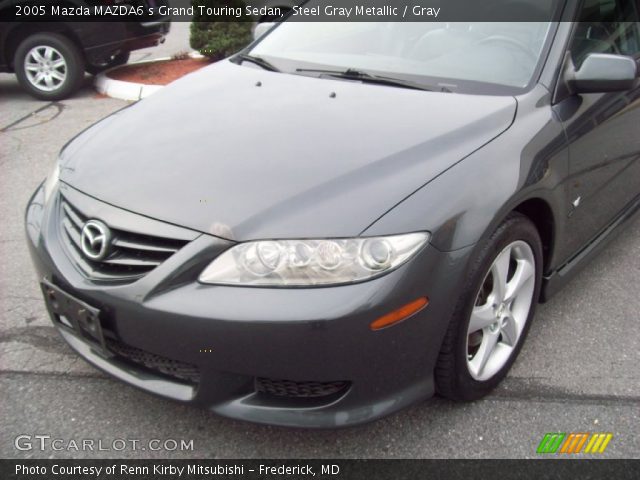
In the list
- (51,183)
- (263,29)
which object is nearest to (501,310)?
(51,183)

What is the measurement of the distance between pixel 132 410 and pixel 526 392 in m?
1.57

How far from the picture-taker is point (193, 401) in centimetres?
187

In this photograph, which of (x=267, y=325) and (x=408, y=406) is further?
(x=408, y=406)

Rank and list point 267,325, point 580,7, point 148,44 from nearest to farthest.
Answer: point 267,325 < point 580,7 < point 148,44

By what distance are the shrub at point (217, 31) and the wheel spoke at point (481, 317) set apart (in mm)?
6163

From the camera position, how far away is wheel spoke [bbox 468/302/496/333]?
2098mm

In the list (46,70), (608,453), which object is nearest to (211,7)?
(46,70)

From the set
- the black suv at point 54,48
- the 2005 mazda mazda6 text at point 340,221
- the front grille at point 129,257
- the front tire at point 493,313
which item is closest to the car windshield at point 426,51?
the 2005 mazda mazda6 text at point 340,221

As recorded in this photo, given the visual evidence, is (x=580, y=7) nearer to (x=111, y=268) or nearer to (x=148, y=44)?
(x=111, y=268)

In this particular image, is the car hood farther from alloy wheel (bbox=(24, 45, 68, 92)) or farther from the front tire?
alloy wheel (bbox=(24, 45, 68, 92))

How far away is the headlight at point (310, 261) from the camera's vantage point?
1.73 metres

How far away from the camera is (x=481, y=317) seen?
2.13 metres

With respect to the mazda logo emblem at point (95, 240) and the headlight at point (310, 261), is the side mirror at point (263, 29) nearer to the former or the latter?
the mazda logo emblem at point (95, 240)

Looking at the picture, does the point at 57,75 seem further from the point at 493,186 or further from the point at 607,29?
the point at 493,186
